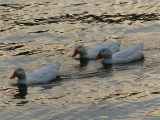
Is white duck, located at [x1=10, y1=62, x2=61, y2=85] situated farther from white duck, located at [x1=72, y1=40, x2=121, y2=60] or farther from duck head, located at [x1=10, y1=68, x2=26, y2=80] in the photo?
white duck, located at [x1=72, y1=40, x2=121, y2=60]

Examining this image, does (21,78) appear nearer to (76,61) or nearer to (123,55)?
(76,61)

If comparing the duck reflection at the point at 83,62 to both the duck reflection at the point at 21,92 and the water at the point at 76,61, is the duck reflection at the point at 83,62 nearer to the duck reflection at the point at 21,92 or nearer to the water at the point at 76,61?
the water at the point at 76,61

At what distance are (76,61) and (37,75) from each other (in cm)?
313

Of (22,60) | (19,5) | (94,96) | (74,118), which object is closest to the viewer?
Result: (74,118)

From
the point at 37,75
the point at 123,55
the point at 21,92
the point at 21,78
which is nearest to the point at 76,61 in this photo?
the point at 123,55

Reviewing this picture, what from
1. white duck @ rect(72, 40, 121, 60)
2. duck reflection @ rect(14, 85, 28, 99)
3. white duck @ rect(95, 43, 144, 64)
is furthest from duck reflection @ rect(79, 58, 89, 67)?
duck reflection @ rect(14, 85, 28, 99)

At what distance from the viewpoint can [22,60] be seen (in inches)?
1023

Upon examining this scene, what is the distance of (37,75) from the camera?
2359 centimetres

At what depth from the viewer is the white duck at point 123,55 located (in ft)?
84.5

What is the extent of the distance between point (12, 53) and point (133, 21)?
22.7 feet

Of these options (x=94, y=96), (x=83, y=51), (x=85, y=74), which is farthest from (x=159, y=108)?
(x=83, y=51)

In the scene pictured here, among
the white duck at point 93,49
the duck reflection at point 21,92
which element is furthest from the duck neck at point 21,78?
the white duck at point 93,49

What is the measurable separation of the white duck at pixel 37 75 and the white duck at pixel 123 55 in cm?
266

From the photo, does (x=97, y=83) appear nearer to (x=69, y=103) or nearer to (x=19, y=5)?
(x=69, y=103)
